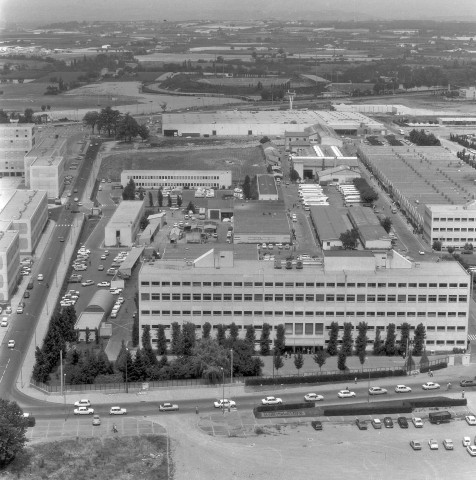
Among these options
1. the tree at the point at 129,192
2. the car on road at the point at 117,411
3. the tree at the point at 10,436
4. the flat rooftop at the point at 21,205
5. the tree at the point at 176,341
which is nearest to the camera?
the tree at the point at 10,436

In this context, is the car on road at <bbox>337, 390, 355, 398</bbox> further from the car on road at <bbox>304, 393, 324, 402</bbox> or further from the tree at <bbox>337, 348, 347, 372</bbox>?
the tree at <bbox>337, 348, 347, 372</bbox>

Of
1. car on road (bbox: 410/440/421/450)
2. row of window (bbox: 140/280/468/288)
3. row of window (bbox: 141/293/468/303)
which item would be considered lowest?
car on road (bbox: 410/440/421/450)

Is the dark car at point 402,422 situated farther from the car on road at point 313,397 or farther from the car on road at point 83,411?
the car on road at point 83,411

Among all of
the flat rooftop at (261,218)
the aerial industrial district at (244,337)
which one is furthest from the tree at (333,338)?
the flat rooftop at (261,218)

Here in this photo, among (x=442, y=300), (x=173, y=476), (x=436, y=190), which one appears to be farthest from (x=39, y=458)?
(x=436, y=190)

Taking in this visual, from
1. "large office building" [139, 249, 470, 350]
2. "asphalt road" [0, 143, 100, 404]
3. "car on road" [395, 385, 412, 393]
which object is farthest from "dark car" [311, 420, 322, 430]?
"asphalt road" [0, 143, 100, 404]

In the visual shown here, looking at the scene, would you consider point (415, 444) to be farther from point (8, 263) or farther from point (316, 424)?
point (8, 263)
